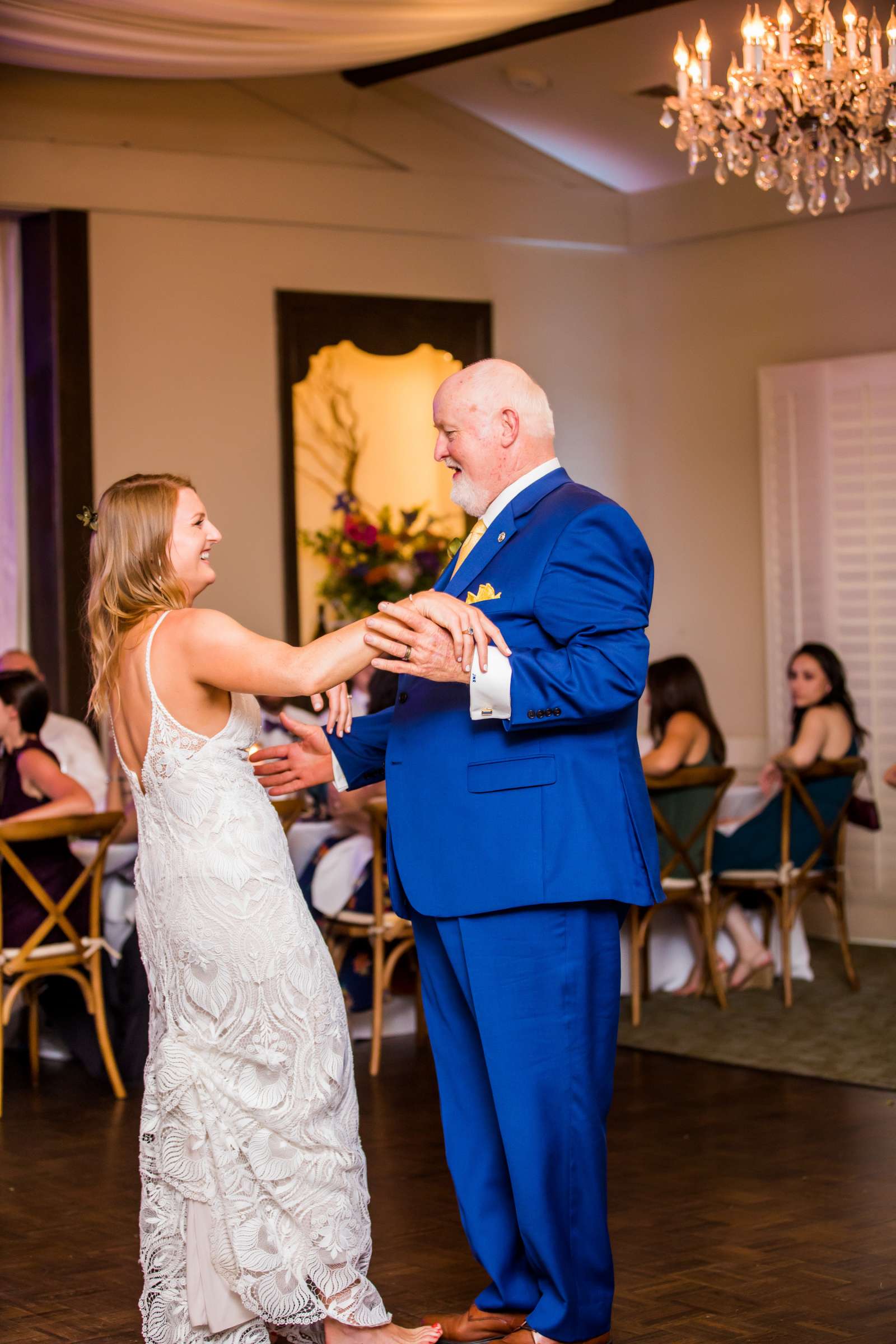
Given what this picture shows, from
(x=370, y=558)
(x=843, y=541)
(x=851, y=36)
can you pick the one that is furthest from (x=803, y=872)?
(x=851, y=36)

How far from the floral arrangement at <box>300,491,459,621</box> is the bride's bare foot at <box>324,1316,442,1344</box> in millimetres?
4892

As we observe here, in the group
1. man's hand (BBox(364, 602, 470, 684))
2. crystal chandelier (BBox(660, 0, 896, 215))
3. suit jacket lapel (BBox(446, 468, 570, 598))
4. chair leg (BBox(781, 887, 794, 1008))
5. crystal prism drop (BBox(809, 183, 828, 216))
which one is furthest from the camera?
chair leg (BBox(781, 887, 794, 1008))

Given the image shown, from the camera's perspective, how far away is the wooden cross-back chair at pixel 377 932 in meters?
5.73

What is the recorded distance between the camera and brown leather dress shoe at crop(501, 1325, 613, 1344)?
2.93 meters

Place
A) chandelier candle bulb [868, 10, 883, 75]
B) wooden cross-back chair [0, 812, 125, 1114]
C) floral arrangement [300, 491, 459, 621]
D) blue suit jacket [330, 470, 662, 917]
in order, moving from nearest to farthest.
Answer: blue suit jacket [330, 470, 662, 917], wooden cross-back chair [0, 812, 125, 1114], chandelier candle bulb [868, 10, 883, 75], floral arrangement [300, 491, 459, 621]

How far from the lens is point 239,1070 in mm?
2924

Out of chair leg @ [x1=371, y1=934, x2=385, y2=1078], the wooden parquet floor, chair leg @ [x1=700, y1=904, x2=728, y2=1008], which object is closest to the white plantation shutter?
chair leg @ [x1=700, y1=904, x2=728, y2=1008]

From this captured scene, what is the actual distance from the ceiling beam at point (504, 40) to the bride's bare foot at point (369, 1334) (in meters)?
5.20

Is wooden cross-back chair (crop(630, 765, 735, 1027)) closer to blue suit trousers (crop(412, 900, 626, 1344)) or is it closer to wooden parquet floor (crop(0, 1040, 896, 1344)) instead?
wooden parquet floor (crop(0, 1040, 896, 1344))

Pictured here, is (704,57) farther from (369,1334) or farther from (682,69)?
(369,1334)

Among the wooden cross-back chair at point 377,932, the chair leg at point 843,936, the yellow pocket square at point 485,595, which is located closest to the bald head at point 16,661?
the wooden cross-back chair at point 377,932

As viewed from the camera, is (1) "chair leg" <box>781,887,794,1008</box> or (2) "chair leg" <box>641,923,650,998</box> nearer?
(1) "chair leg" <box>781,887,794,1008</box>

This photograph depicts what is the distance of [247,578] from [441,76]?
265 cm

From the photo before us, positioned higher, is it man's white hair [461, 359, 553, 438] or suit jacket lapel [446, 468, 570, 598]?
man's white hair [461, 359, 553, 438]
